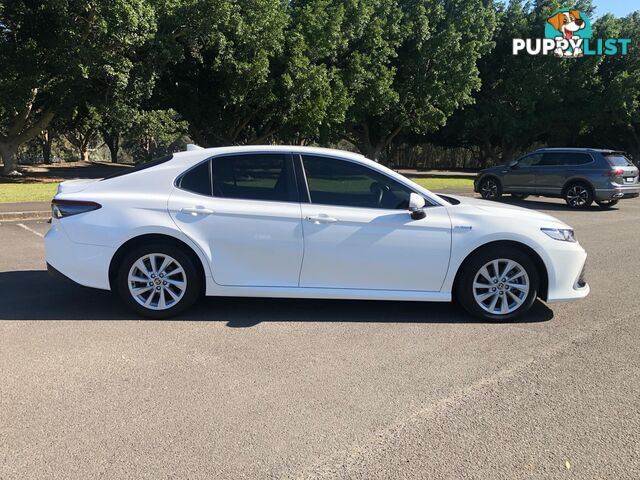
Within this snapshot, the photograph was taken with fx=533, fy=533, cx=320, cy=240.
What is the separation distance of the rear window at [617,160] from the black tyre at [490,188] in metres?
3.20

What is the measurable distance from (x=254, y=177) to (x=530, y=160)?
13889 millimetres

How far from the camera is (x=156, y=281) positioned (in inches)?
193

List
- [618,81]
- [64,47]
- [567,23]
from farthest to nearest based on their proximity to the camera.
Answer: [567,23] → [618,81] → [64,47]

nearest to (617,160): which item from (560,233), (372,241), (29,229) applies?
(560,233)

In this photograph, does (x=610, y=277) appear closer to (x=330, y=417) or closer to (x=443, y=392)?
(x=443, y=392)

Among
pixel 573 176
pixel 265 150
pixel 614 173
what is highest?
pixel 265 150

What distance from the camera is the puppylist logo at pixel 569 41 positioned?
31.2m

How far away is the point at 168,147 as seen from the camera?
169 ft

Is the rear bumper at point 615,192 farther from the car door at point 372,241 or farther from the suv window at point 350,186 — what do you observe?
the suv window at point 350,186

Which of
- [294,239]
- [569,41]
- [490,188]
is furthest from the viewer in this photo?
[569,41]

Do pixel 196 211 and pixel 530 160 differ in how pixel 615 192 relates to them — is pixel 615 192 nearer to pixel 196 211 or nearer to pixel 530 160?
pixel 530 160

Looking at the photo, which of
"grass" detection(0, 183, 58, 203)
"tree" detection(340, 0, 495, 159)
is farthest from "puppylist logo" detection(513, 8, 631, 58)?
"grass" detection(0, 183, 58, 203)

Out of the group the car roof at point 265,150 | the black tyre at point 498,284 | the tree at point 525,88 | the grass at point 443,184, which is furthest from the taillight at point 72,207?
the tree at point 525,88

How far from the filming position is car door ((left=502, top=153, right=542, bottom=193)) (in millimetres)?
16625
